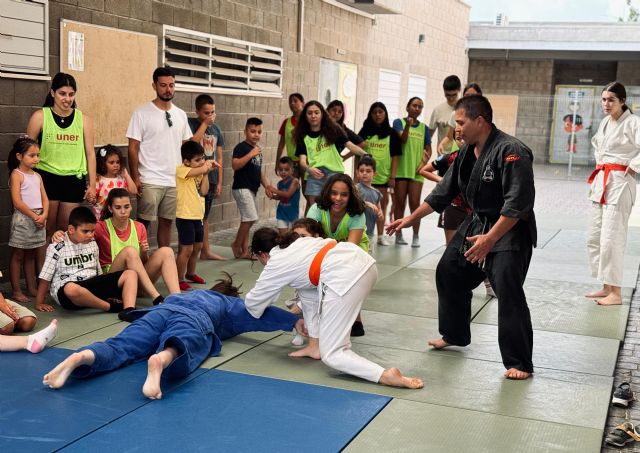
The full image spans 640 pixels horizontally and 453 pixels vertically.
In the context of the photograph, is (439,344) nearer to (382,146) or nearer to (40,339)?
(40,339)

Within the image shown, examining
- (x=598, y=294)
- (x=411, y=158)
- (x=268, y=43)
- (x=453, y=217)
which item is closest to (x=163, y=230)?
(x=453, y=217)

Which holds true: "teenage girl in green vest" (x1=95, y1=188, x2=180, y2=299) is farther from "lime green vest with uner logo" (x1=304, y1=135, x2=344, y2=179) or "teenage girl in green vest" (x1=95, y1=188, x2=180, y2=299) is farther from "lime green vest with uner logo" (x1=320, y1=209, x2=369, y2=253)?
"lime green vest with uner logo" (x1=304, y1=135, x2=344, y2=179)

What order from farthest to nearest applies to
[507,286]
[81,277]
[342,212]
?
[81,277] → [342,212] → [507,286]

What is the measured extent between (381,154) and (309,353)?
4.77m

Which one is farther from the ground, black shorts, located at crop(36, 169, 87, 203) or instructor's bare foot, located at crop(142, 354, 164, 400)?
black shorts, located at crop(36, 169, 87, 203)

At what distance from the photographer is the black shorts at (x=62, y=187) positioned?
6.45 meters

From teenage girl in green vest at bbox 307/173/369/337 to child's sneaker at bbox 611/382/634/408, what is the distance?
1.81 m

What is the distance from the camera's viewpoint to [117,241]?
6.30 m

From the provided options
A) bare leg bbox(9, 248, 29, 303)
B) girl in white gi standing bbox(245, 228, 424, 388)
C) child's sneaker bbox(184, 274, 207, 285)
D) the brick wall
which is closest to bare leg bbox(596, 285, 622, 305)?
girl in white gi standing bbox(245, 228, 424, 388)

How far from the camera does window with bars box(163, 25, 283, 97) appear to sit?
9.04 m

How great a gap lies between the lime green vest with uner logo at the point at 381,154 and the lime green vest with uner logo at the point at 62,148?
12.5 feet

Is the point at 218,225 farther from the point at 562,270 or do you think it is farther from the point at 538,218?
the point at 538,218

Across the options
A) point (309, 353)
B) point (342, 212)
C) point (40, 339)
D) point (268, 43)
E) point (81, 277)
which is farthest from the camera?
point (268, 43)

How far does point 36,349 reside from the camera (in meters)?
4.96
